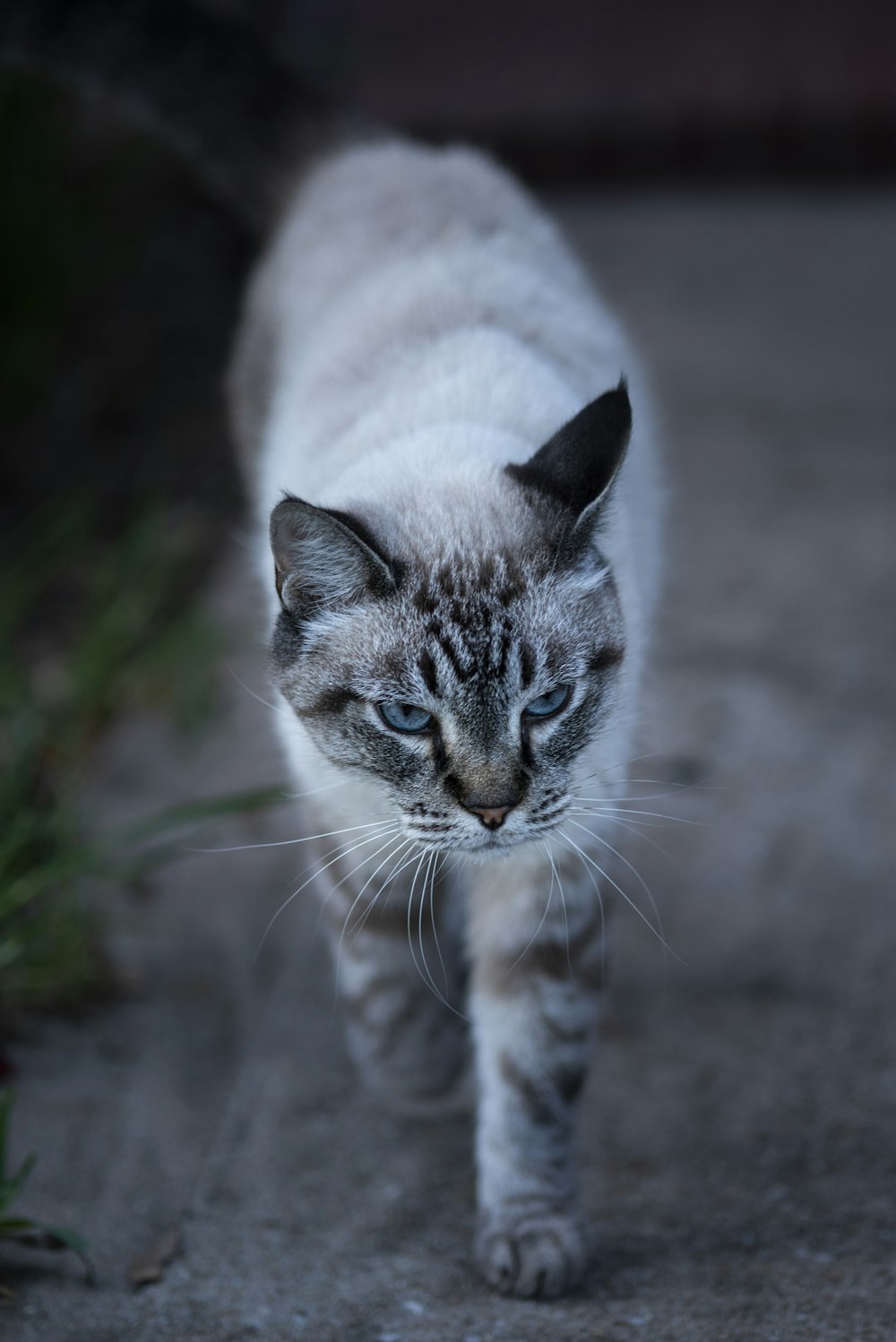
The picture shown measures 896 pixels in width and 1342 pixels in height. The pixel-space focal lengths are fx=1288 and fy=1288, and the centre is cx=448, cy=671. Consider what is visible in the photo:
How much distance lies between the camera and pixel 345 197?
3139 millimetres

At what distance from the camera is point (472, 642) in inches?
77.0

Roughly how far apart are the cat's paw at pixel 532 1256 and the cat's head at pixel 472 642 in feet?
2.29

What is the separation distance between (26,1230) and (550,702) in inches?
48.8

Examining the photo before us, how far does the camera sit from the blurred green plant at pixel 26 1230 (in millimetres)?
2055

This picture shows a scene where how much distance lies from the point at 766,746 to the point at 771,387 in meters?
2.43

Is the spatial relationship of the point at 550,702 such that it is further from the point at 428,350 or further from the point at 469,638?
the point at 428,350

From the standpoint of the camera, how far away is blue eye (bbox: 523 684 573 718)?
2.00 meters

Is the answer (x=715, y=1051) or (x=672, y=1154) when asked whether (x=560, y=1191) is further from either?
(x=715, y=1051)

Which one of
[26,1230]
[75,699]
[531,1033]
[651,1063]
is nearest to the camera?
[26,1230]

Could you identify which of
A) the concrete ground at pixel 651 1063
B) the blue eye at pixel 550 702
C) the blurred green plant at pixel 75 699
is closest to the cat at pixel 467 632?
the blue eye at pixel 550 702

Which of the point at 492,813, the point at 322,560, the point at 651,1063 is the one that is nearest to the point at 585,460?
the point at 322,560

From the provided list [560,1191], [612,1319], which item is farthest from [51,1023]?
[612,1319]

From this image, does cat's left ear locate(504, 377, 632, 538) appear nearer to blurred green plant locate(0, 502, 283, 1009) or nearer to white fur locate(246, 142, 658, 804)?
white fur locate(246, 142, 658, 804)

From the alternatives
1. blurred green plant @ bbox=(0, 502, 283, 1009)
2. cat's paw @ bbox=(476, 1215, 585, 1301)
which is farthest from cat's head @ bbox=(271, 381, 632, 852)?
blurred green plant @ bbox=(0, 502, 283, 1009)
